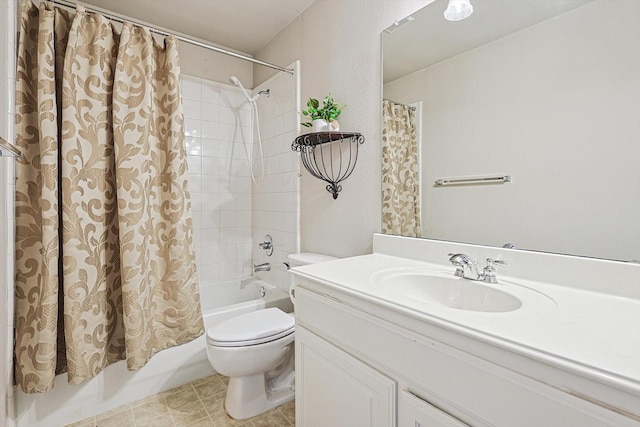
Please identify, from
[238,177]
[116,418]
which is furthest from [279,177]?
[116,418]

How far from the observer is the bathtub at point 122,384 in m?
1.38

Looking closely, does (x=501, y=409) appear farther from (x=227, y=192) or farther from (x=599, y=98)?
(x=227, y=192)

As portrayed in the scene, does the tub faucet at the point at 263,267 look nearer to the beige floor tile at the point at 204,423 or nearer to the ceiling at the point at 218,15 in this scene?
the beige floor tile at the point at 204,423

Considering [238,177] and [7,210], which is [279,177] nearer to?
[238,177]

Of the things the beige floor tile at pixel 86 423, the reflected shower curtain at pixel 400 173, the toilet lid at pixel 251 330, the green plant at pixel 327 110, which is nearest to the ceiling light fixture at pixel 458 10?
the reflected shower curtain at pixel 400 173

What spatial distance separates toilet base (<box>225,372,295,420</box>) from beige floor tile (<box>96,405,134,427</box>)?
477 millimetres

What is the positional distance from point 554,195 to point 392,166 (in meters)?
0.65

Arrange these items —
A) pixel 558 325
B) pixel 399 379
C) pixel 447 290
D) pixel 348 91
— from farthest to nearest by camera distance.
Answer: pixel 348 91
pixel 447 290
pixel 399 379
pixel 558 325

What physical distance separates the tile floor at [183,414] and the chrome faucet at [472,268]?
1133mm

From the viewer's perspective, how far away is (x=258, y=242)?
255 centimetres

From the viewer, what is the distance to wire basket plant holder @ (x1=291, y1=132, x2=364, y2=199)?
158cm

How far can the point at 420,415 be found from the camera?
27.6 inches

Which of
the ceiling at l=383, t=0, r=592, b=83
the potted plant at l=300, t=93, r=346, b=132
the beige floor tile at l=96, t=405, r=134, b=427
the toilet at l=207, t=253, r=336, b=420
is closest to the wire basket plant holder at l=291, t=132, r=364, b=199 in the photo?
the potted plant at l=300, t=93, r=346, b=132

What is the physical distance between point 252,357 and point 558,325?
49.4 inches
